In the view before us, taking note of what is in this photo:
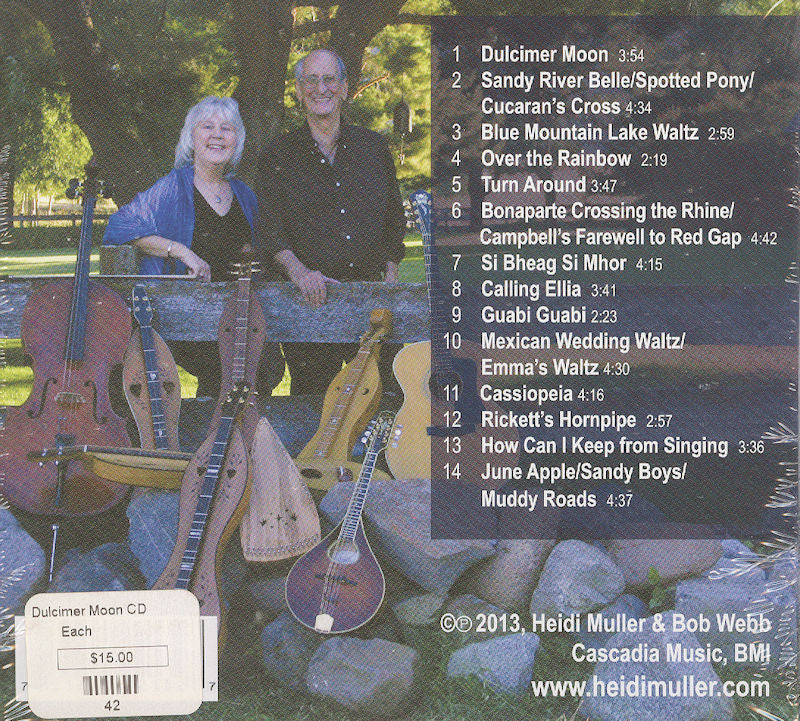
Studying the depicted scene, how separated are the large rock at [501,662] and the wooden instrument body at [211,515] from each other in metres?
0.62

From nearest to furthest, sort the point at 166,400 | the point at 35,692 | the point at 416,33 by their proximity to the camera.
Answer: the point at 35,692 < the point at 416,33 < the point at 166,400

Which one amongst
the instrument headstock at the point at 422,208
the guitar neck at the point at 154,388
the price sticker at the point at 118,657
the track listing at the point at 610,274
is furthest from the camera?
the guitar neck at the point at 154,388

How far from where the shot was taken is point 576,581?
2.52 m

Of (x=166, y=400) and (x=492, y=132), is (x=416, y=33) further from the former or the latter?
(x=166, y=400)

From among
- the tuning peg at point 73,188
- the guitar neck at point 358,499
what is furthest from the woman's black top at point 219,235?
the guitar neck at point 358,499

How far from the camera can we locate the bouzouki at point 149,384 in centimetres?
264

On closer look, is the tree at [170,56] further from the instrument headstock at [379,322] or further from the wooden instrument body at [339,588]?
the wooden instrument body at [339,588]

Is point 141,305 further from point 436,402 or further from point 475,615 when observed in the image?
point 475,615

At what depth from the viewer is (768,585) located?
8.21ft

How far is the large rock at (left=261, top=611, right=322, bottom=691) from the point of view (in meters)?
2.47

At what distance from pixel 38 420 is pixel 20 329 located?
259mm

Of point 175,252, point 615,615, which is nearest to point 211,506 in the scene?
point 175,252

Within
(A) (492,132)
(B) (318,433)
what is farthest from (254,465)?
(A) (492,132)

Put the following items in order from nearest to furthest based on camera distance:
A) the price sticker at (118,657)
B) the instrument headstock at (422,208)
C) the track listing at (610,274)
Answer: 1. the price sticker at (118,657)
2. the track listing at (610,274)
3. the instrument headstock at (422,208)
